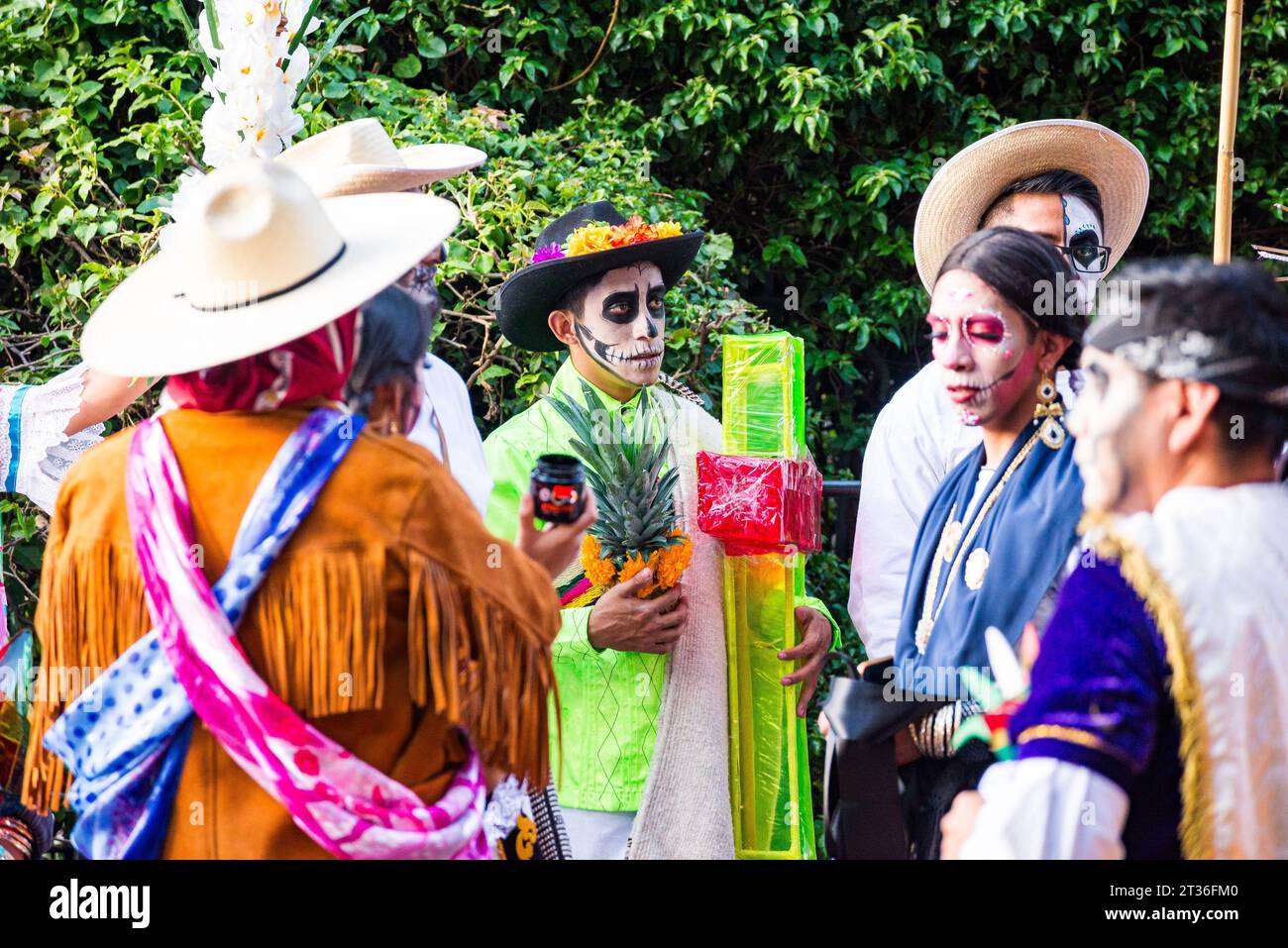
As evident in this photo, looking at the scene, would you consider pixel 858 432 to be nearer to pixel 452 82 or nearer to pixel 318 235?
pixel 452 82

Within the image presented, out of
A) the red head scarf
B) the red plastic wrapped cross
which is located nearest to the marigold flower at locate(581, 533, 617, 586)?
the red plastic wrapped cross

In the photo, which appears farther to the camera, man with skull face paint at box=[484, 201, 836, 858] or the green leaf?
the green leaf

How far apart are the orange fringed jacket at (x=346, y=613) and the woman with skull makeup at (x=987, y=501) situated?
2.91ft

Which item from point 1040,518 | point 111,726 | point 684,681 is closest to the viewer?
point 111,726

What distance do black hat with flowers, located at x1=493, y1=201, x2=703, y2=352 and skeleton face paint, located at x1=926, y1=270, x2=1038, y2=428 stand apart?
1.04 metres

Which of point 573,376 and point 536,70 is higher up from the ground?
point 536,70

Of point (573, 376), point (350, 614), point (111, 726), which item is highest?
point (573, 376)

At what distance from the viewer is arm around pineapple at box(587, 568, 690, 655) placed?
3.49 metres

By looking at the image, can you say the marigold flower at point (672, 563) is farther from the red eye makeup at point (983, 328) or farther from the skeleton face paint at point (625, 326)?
the red eye makeup at point (983, 328)

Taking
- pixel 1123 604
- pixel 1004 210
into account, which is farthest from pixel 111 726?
pixel 1004 210

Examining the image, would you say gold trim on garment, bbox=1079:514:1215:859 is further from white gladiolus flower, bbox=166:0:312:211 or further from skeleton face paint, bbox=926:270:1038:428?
white gladiolus flower, bbox=166:0:312:211

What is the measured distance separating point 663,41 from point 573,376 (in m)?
2.67

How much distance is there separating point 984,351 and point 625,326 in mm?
1127

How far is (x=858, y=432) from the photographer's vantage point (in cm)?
614
